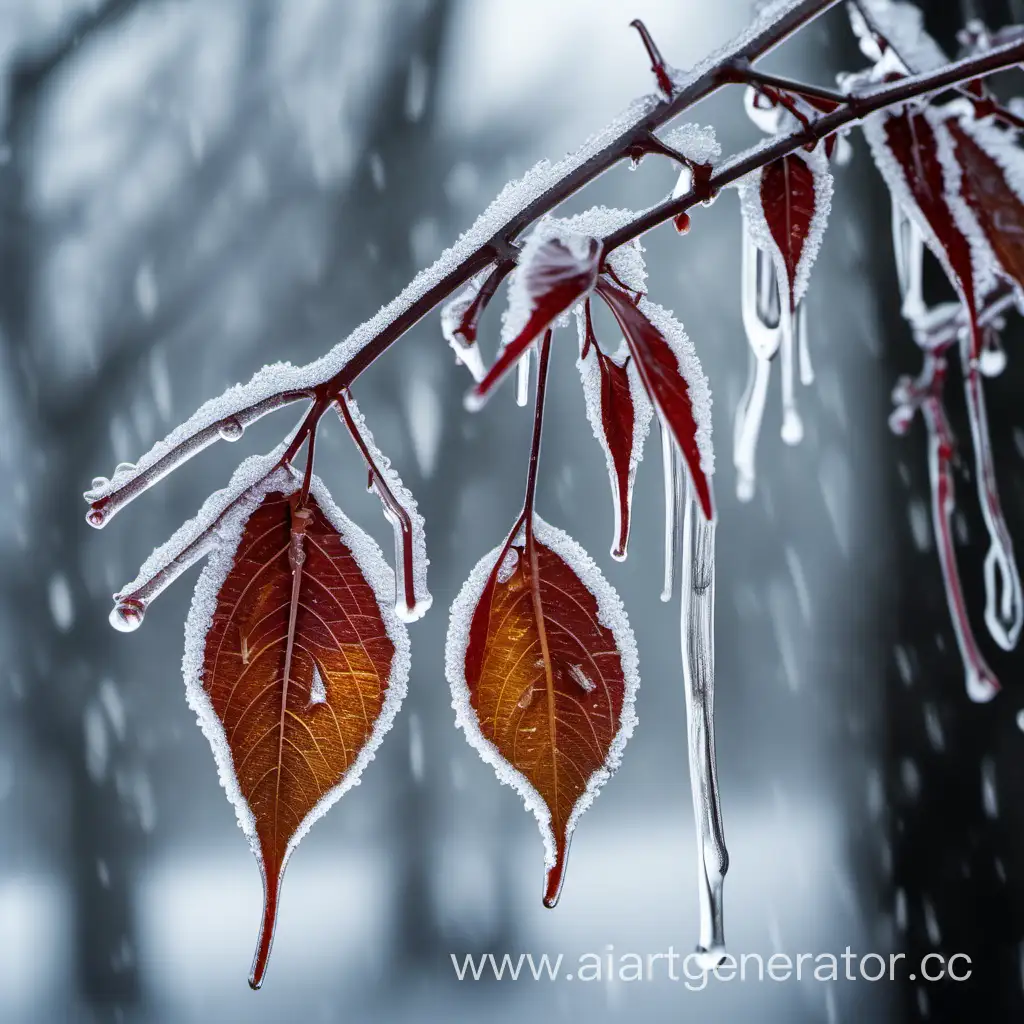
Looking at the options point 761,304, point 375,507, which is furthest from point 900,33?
point 375,507

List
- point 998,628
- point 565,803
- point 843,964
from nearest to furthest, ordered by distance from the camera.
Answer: point 565,803
point 998,628
point 843,964

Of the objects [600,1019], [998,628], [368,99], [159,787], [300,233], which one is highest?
[368,99]

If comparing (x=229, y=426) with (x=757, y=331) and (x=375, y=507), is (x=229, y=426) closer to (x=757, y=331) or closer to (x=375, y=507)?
(x=757, y=331)

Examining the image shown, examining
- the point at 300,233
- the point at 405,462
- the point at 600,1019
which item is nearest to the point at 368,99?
the point at 300,233

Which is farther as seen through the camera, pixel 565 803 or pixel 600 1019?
pixel 600 1019

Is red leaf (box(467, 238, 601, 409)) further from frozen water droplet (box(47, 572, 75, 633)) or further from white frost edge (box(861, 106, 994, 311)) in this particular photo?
frozen water droplet (box(47, 572, 75, 633))

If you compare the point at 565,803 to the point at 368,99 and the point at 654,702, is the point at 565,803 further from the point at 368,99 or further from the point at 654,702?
the point at 368,99
